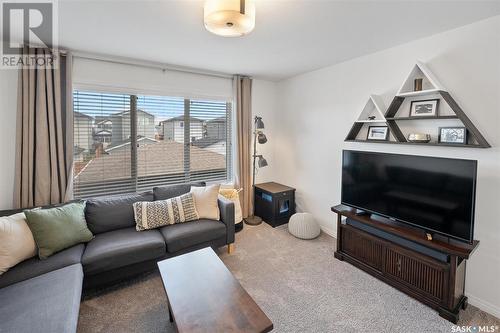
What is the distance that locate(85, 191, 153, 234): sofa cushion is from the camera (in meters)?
2.54

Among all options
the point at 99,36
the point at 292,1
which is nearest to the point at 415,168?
the point at 292,1

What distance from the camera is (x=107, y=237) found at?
2.43 metres

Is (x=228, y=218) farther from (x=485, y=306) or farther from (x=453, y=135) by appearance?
(x=485, y=306)

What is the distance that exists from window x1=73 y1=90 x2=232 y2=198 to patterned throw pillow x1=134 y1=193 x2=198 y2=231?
2.55 ft

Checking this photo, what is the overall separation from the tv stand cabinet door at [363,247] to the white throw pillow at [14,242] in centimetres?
300

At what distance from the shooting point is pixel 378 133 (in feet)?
9.08

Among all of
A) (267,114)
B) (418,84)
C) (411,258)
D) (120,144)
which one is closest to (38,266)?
(120,144)

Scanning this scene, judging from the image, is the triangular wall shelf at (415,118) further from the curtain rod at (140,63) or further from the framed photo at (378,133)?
the curtain rod at (140,63)

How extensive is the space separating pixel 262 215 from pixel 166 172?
5.53 feet

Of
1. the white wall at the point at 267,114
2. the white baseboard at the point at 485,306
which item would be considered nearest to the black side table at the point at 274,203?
the white wall at the point at 267,114

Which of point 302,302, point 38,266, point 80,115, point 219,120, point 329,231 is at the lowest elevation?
point 302,302

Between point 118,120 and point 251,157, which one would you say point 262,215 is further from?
point 118,120

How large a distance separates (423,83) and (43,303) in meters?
3.55

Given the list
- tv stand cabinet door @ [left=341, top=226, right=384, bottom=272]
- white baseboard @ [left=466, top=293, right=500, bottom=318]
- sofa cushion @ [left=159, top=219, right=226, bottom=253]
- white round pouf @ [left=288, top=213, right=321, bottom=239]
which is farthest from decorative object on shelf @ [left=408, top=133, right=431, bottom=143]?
sofa cushion @ [left=159, top=219, right=226, bottom=253]
